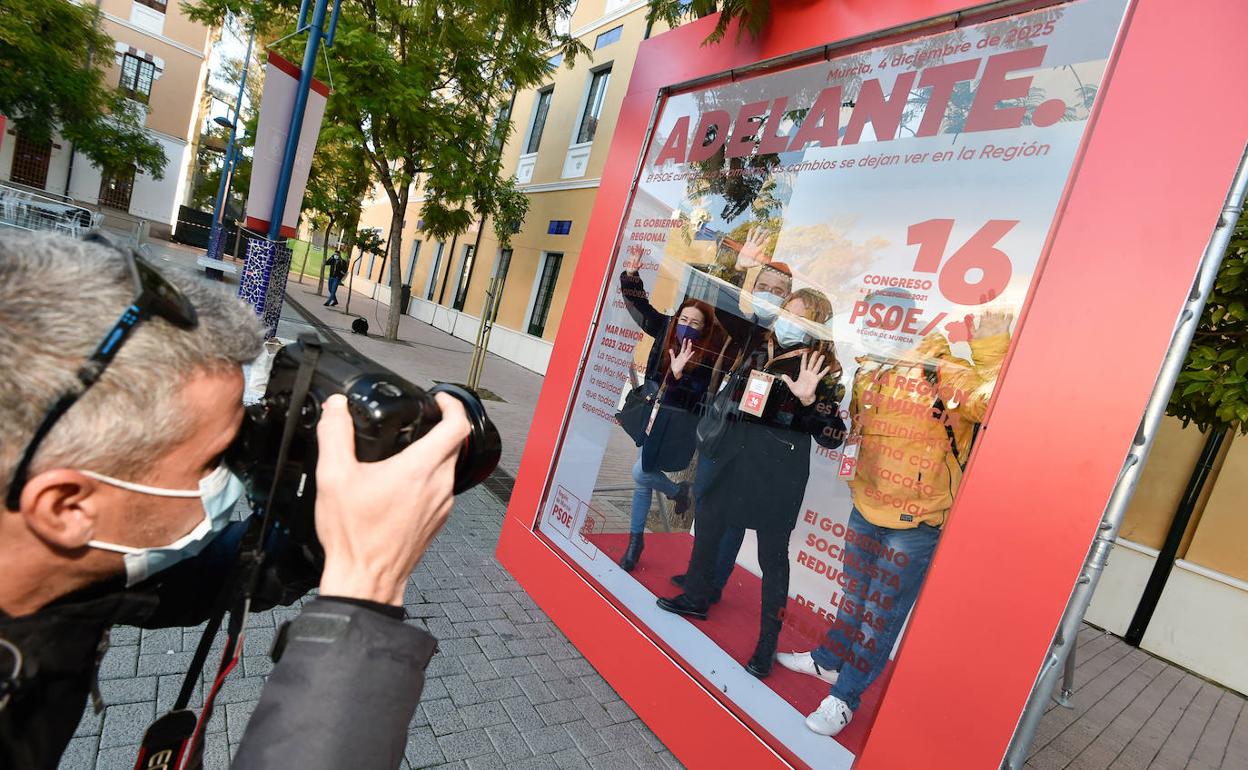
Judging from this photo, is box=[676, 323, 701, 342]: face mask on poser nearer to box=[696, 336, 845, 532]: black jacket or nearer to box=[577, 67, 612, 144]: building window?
box=[696, 336, 845, 532]: black jacket

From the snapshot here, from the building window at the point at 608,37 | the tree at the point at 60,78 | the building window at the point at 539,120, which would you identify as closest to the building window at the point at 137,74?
the tree at the point at 60,78

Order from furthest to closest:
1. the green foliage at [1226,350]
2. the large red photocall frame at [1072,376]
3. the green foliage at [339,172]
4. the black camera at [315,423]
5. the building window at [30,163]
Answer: the building window at [30,163], the green foliage at [339,172], the green foliage at [1226,350], the large red photocall frame at [1072,376], the black camera at [315,423]

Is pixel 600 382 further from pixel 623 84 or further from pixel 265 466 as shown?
pixel 623 84

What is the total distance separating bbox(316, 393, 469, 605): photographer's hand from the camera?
0.77 metres

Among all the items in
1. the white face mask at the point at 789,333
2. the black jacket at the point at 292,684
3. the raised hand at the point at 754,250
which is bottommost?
the black jacket at the point at 292,684

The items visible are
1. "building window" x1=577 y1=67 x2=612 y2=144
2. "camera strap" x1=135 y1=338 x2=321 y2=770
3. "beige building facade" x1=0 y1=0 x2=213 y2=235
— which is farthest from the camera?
"beige building facade" x1=0 y1=0 x2=213 y2=235

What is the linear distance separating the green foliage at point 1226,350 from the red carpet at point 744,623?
2.27m

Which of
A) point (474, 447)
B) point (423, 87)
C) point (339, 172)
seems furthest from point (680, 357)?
point (339, 172)

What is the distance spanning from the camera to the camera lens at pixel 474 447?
0.93m

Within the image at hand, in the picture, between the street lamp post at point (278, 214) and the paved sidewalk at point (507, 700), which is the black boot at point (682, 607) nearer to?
the paved sidewalk at point (507, 700)

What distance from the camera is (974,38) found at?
204 centimetres

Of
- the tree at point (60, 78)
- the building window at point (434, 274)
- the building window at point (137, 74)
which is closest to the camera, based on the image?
the tree at point (60, 78)

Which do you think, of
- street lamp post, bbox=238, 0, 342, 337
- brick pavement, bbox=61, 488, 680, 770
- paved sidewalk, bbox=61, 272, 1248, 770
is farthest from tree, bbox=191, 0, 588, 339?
brick pavement, bbox=61, 488, 680, 770

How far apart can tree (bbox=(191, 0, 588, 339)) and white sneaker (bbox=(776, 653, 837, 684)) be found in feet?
29.3
